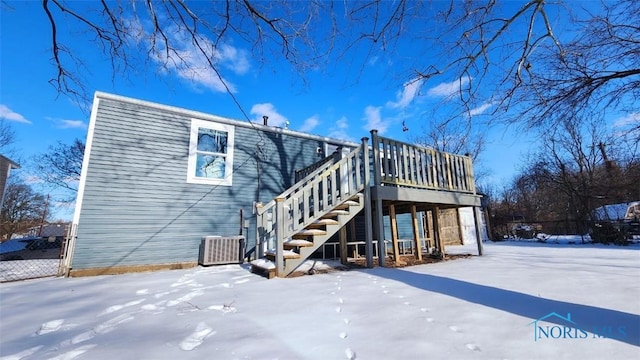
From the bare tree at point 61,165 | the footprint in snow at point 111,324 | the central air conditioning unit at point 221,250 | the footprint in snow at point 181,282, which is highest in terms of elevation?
the bare tree at point 61,165

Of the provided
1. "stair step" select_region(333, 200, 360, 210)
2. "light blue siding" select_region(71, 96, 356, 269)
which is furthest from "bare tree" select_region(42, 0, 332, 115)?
"light blue siding" select_region(71, 96, 356, 269)

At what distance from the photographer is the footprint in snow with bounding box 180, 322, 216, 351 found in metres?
1.97

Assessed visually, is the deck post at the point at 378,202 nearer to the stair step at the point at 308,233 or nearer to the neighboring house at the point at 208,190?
the neighboring house at the point at 208,190

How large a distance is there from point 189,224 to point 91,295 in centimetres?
290

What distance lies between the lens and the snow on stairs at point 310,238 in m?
4.72

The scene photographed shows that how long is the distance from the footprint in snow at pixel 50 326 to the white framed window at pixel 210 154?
4367mm

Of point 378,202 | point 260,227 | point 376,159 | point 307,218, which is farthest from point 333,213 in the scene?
point 260,227

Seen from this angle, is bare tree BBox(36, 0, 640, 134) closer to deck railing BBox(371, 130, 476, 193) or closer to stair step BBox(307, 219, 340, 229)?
deck railing BBox(371, 130, 476, 193)

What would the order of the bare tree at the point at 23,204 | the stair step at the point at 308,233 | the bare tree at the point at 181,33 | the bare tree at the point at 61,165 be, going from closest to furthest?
1. the bare tree at the point at 181,33
2. the stair step at the point at 308,233
3. the bare tree at the point at 61,165
4. the bare tree at the point at 23,204

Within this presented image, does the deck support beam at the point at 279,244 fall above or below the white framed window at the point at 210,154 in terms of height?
below

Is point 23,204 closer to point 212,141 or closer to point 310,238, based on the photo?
point 212,141

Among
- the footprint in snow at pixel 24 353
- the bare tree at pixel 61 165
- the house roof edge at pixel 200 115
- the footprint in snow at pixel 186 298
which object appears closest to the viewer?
the footprint in snow at pixel 24 353

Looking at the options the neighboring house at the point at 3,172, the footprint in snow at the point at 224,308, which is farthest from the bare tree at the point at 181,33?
the neighboring house at the point at 3,172

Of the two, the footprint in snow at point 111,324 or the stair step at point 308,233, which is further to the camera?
the stair step at point 308,233
